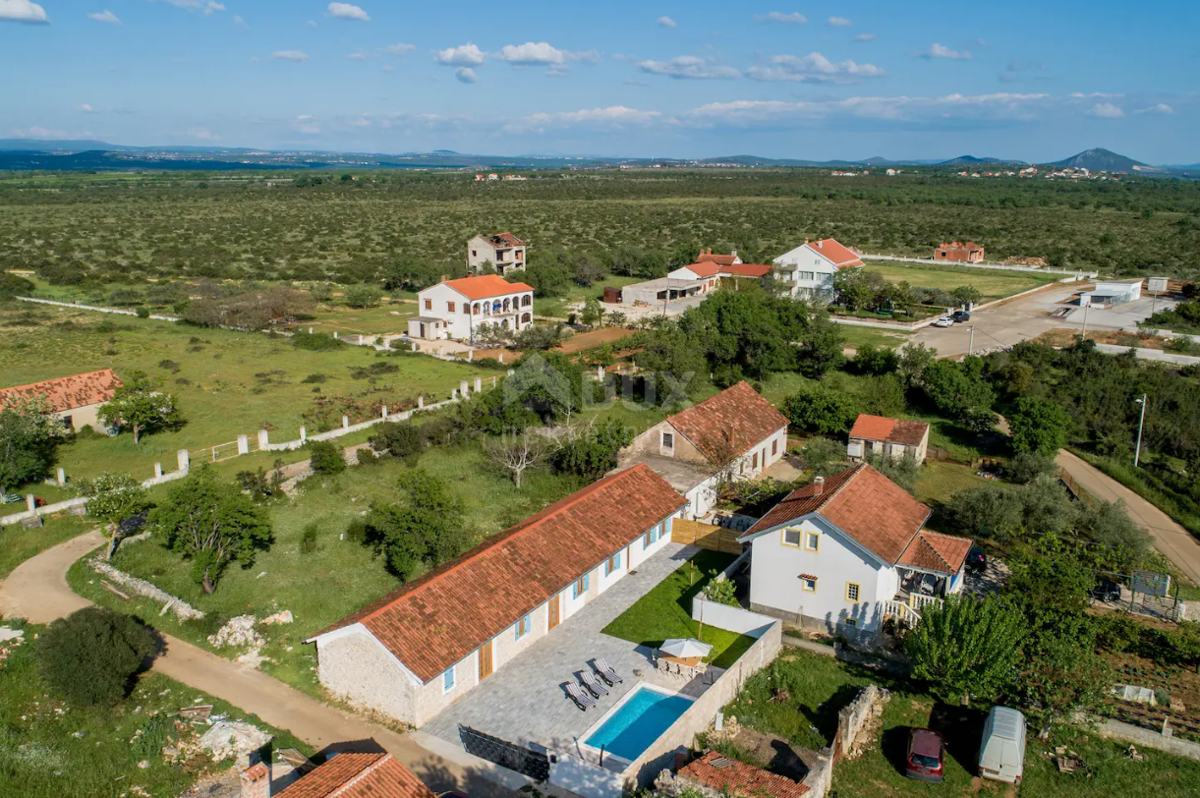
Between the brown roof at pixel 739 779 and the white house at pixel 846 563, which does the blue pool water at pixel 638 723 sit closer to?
the brown roof at pixel 739 779

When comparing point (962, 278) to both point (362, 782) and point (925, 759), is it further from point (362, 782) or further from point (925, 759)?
point (362, 782)

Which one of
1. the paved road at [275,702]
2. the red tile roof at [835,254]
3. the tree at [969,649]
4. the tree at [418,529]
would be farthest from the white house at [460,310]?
the tree at [969,649]

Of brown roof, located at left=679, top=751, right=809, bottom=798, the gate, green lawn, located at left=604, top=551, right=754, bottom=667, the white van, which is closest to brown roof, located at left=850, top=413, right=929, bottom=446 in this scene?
green lawn, located at left=604, top=551, right=754, bottom=667

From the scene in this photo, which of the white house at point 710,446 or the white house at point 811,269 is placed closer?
the white house at point 710,446

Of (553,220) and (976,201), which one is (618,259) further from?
(976,201)

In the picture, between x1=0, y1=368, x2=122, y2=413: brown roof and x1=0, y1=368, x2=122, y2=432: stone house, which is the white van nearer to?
x1=0, y1=368, x2=122, y2=432: stone house

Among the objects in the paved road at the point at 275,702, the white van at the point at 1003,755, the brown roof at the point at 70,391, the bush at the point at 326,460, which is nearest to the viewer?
the white van at the point at 1003,755

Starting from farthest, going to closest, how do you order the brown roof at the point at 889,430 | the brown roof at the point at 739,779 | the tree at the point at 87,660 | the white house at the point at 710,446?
the brown roof at the point at 889,430 < the white house at the point at 710,446 < the tree at the point at 87,660 < the brown roof at the point at 739,779
